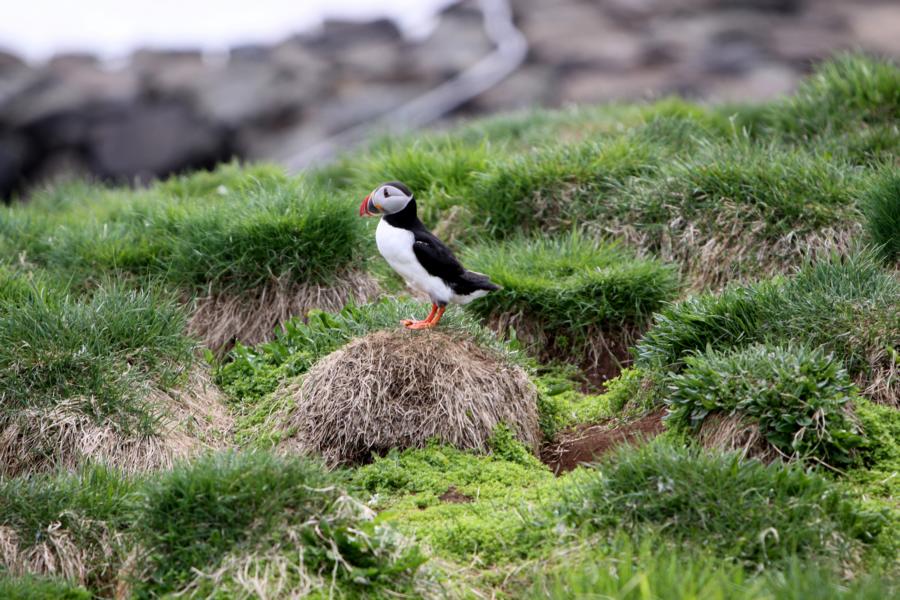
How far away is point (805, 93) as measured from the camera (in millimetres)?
8133

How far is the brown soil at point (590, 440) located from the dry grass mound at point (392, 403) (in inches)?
5.9

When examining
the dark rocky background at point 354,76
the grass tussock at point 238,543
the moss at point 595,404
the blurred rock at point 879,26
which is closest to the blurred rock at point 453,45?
the dark rocky background at point 354,76

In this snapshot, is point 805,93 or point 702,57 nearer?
point 805,93

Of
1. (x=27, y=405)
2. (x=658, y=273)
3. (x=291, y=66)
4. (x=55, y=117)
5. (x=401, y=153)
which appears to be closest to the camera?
(x=27, y=405)

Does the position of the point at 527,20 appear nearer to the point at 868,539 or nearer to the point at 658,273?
the point at 658,273

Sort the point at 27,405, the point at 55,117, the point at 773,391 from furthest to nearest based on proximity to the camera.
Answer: the point at 55,117 → the point at 27,405 → the point at 773,391

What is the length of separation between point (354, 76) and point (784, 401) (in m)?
12.9

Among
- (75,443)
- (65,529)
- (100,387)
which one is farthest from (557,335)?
(65,529)

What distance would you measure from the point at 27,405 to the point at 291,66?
12033mm

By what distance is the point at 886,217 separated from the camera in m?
5.84

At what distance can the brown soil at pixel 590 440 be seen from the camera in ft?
17.2

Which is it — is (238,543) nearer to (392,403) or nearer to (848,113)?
(392,403)

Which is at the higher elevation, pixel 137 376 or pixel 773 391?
A: pixel 137 376

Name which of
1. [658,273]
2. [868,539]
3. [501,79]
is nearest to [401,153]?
[658,273]
